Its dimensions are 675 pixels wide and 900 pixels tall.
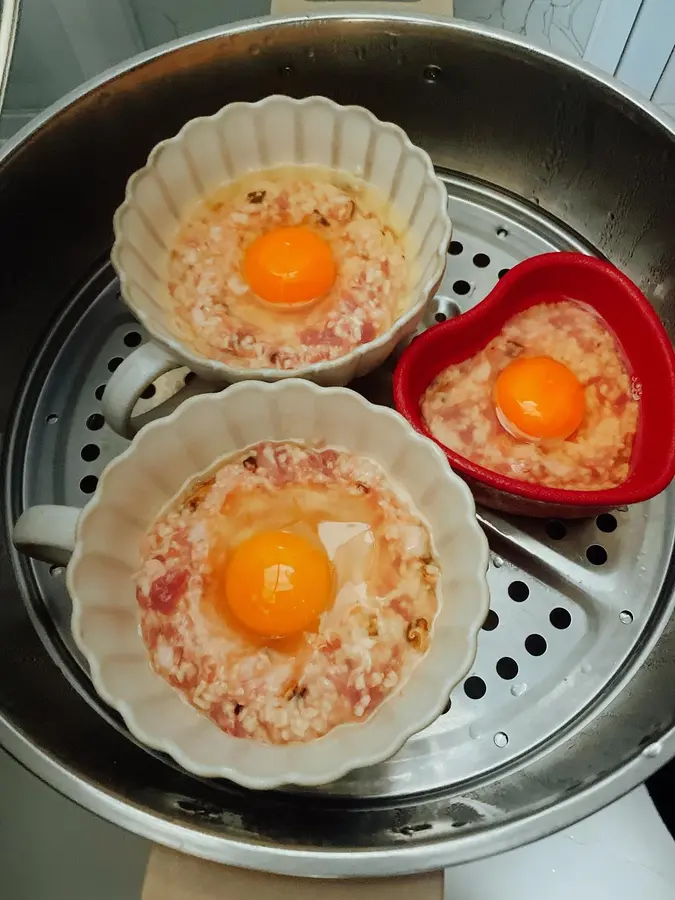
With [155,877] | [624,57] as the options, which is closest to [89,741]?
[155,877]

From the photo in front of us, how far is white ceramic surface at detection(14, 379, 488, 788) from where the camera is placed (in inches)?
26.5

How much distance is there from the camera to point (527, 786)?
0.79 metres

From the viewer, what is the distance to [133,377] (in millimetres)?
825

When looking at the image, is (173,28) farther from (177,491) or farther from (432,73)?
(177,491)

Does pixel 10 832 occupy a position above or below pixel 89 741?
below

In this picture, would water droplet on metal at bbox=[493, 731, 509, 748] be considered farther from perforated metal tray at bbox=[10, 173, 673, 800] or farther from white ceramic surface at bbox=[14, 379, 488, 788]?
white ceramic surface at bbox=[14, 379, 488, 788]

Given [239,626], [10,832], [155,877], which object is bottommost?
[10,832]

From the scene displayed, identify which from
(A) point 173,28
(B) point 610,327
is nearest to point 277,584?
(B) point 610,327

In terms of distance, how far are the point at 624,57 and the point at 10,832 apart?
1.69 meters

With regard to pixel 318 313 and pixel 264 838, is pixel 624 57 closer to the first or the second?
pixel 318 313

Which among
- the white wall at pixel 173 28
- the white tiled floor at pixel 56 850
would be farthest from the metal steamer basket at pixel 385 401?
the white tiled floor at pixel 56 850

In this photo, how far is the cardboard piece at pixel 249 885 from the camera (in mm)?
693

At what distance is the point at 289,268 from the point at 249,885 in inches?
28.4

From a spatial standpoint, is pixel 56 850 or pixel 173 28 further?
pixel 173 28
